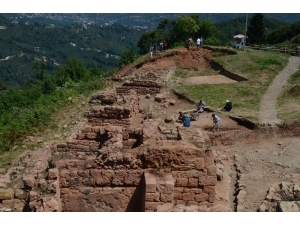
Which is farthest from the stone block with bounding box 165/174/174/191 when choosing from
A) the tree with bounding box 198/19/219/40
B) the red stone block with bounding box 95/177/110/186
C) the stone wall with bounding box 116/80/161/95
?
the tree with bounding box 198/19/219/40

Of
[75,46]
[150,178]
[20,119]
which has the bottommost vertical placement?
[75,46]

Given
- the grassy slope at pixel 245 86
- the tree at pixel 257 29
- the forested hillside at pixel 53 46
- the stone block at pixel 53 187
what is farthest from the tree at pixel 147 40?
the forested hillside at pixel 53 46

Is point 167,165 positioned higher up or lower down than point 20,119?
higher up

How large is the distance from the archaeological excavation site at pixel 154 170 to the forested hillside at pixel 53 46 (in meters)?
106

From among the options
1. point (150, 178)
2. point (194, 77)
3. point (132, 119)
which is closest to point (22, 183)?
point (150, 178)

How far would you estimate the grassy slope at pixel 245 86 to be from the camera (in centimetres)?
2134

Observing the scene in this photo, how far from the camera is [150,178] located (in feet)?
33.0

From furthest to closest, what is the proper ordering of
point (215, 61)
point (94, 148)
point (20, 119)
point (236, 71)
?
1. point (215, 61)
2. point (236, 71)
3. point (20, 119)
4. point (94, 148)

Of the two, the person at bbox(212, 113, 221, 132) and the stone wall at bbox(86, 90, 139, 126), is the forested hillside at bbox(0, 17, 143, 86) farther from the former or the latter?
the person at bbox(212, 113, 221, 132)

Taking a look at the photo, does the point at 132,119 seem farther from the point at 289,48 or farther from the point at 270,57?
the point at 289,48

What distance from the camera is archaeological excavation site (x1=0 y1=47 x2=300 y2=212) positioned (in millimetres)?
10188

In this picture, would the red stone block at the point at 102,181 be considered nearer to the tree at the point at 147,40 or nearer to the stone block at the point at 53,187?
the stone block at the point at 53,187

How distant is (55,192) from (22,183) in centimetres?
240

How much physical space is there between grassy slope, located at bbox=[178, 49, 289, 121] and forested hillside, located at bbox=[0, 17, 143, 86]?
94.6m
